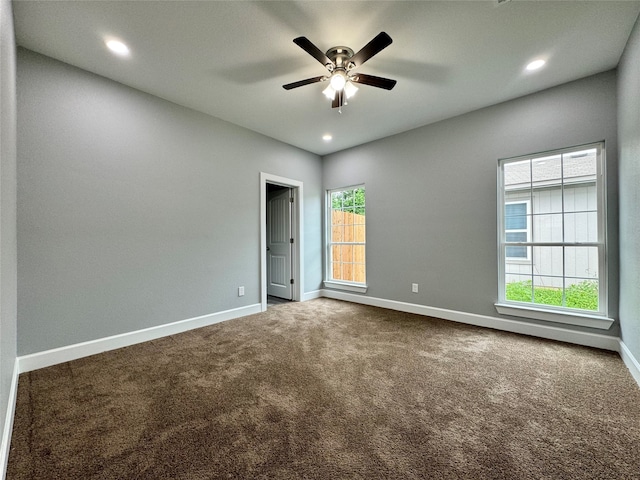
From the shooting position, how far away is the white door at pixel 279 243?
194 inches

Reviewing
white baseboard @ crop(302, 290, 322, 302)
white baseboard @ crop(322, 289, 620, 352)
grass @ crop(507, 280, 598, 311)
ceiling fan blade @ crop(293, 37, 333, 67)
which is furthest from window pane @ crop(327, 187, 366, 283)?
ceiling fan blade @ crop(293, 37, 333, 67)

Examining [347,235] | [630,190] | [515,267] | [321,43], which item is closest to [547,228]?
[515,267]

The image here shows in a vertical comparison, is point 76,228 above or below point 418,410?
above

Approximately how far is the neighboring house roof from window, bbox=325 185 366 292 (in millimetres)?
2176

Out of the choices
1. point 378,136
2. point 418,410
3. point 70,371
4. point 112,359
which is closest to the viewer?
point 418,410

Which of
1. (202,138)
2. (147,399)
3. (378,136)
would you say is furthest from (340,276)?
(147,399)

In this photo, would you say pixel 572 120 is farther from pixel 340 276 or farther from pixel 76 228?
pixel 76 228

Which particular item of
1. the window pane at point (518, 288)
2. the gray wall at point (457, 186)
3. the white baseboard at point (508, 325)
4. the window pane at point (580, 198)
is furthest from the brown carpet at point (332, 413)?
the window pane at point (580, 198)

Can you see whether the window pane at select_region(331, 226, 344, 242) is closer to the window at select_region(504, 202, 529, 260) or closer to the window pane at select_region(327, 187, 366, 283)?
the window pane at select_region(327, 187, 366, 283)

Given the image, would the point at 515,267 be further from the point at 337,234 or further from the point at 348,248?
the point at 337,234

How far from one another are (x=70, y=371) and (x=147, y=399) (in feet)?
3.24

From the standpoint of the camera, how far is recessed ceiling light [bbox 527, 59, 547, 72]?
2.48m

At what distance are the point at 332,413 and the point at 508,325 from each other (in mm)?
2636

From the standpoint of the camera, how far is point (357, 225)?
4.83 meters
